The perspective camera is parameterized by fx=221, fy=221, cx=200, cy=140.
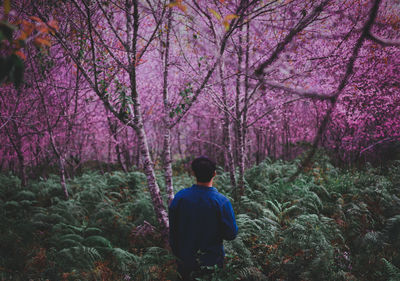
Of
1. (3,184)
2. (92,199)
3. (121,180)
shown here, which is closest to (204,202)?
(92,199)

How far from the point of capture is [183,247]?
2.75 meters

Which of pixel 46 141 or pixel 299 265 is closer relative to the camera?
pixel 299 265

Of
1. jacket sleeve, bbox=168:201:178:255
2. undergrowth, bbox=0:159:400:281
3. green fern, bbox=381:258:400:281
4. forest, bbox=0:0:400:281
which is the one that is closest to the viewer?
forest, bbox=0:0:400:281

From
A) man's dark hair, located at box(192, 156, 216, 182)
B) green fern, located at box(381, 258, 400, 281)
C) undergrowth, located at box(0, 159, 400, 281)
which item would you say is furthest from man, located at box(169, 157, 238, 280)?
green fern, located at box(381, 258, 400, 281)

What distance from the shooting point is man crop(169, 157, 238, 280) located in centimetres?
261

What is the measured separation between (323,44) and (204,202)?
8.28m

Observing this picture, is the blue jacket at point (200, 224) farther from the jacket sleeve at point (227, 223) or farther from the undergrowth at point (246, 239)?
the undergrowth at point (246, 239)

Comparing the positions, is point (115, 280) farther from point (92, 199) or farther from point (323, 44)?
point (323, 44)

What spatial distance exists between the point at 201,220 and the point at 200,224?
6cm

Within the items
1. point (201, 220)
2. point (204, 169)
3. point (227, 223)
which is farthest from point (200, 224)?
point (204, 169)

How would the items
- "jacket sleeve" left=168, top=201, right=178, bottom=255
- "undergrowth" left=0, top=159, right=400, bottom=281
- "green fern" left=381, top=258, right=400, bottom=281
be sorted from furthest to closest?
"undergrowth" left=0, top=159, right=400, bottom=281 < "green fern" left=381, top=258, right=400, bottom=281 < "jacket sleeve" left=168, top=201, right=178, bottom=255

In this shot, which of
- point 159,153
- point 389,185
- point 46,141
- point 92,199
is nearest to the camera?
point 389,185

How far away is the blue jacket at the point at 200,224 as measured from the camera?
261cm

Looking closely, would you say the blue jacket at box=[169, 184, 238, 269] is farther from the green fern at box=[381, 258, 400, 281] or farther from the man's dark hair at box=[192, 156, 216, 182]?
the green fern at box=[381, 258, 400, 281]
